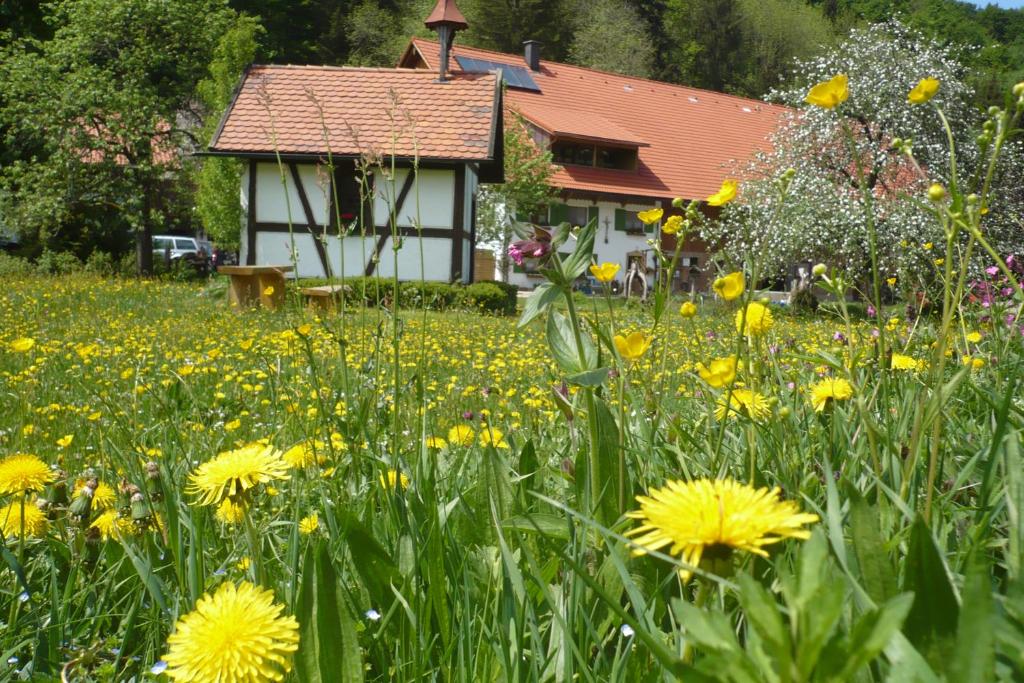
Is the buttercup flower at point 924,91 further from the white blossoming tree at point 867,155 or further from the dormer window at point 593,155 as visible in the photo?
the dormer window at point 593,155

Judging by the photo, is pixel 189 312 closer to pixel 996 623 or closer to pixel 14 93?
pixel 996 623

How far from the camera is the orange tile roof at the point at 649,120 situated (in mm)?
26891

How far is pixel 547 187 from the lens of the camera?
75.4 feet

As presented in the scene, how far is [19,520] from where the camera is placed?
1409mm

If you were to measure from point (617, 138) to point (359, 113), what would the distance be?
37.2 ft

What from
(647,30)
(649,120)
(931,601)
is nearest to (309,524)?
(931,601)

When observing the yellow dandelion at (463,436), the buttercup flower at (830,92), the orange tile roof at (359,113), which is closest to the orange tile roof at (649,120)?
the orange tile roof at (359,113)

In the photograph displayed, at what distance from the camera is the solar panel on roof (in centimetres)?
2703

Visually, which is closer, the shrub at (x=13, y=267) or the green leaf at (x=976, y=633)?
the green leaf at (x=976, y=633)

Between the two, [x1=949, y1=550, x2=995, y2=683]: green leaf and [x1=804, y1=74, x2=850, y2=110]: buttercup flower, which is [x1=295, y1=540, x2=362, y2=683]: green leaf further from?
[x1=804, y1=74, x2=850, y2=110]: buttercup flower

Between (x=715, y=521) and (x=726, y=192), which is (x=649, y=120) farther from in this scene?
(x=715, y=521)

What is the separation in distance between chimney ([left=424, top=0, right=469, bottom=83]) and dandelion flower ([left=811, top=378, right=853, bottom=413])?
1623 cm

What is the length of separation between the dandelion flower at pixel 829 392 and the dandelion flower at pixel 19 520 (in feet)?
4.38

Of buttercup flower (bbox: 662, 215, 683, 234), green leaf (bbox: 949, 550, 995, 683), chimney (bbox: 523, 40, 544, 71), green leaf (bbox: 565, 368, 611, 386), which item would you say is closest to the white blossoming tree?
chimney (bbox: 523, 40, 544, 71)
